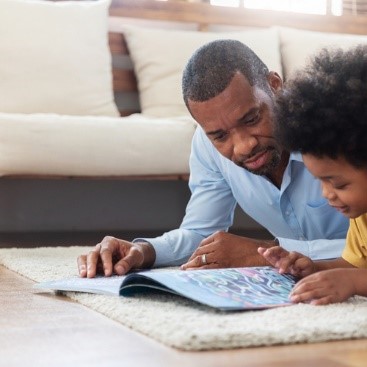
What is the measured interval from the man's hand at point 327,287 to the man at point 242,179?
0.36m

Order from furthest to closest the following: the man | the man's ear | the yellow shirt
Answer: the man's ear, the man, the yellow shirt

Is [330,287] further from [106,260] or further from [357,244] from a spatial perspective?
[106,260]

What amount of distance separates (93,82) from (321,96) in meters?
1.84

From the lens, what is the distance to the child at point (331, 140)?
4.25 feet

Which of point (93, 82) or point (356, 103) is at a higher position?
point (356, 103)

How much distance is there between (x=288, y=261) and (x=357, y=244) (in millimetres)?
209

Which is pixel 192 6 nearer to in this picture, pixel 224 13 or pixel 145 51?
pixel 224 13

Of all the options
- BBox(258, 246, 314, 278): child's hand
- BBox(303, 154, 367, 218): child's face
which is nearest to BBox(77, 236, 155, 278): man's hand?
BBox(258, 246, 314, 278): child's hand

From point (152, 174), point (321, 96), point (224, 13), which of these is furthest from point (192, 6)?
point (321, 96)

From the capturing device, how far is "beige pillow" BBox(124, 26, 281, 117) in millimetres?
3209

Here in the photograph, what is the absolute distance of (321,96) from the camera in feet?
4.45

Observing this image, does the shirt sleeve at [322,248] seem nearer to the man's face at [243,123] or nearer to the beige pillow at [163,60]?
the man's face at [243,123]

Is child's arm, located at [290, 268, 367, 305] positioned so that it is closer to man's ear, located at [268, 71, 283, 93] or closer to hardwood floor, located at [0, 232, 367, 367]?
hardwood floor, located at [0, 232, 367, 367]

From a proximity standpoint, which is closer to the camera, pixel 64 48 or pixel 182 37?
pixel 64 48
